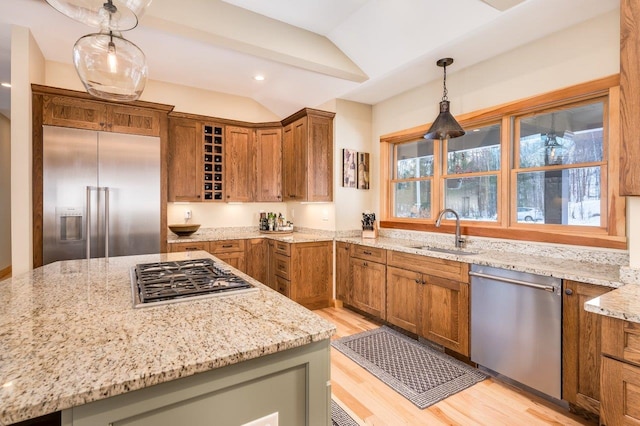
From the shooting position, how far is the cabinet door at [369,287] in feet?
11.2

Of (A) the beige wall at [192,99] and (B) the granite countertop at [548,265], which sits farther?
(A) the beige wall at [192,99]

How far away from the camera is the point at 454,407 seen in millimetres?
Answer: 2107

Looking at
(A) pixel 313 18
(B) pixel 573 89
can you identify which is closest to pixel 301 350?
(B) pixel 573 89

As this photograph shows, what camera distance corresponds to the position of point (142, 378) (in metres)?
0.75

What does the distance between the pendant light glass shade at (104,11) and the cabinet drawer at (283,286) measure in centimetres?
304

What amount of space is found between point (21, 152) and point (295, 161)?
9.35ft

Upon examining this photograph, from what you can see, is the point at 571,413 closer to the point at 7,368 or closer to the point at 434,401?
the point at 434,401

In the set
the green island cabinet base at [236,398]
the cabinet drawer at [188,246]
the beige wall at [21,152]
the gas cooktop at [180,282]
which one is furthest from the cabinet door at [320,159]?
the green island cabinet base at [236,398]

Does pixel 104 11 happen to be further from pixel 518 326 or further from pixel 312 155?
pixel 518 326

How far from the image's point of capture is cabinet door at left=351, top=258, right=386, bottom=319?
3.41 metres

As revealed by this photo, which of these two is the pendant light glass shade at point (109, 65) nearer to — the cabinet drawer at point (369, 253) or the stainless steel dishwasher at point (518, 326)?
the cabinet drawer at point (369, 253)

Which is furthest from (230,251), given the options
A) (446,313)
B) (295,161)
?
(446,313)

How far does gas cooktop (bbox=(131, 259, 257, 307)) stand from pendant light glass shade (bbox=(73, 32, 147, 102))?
42.5 inches

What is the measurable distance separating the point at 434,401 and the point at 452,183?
227 centimetres
